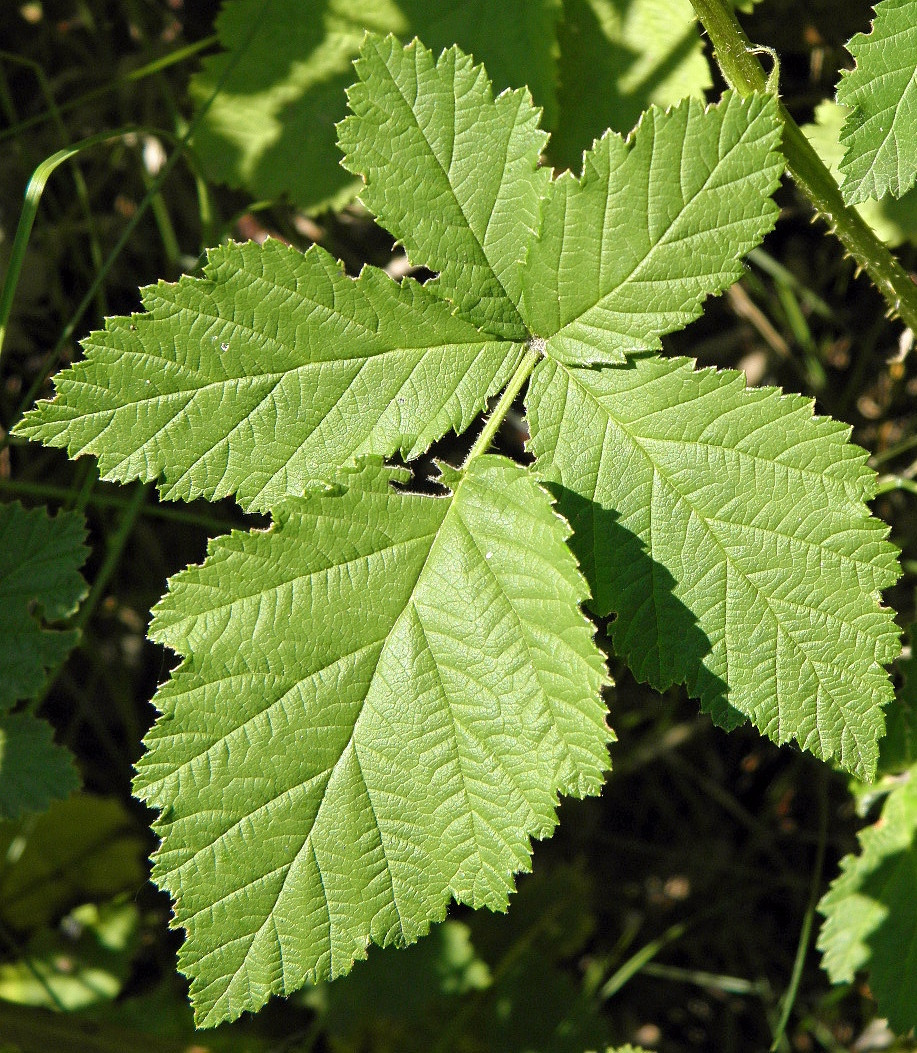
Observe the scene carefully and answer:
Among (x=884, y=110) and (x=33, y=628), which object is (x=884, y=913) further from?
(x=33, y=628)

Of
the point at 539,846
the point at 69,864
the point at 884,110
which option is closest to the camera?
the point at 884,110

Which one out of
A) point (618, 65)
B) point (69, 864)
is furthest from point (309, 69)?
point (69, 864)

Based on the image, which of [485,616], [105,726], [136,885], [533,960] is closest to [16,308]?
[105,726]

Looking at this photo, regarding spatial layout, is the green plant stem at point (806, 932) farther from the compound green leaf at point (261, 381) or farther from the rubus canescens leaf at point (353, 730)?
the compound green leaf at point (261, 381)

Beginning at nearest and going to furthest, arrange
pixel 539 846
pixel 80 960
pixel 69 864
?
pixel 80 960 → pixel 69 864 → pixel 539 846

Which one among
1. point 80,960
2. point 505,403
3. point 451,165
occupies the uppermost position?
point 451,165

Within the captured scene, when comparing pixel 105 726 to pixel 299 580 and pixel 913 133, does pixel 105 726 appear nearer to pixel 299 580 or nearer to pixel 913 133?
pixel 299 580

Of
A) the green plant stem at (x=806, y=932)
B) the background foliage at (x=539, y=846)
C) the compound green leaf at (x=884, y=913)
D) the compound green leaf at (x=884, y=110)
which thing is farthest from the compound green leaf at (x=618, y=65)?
the green plant stem at (x=806, y=932)
